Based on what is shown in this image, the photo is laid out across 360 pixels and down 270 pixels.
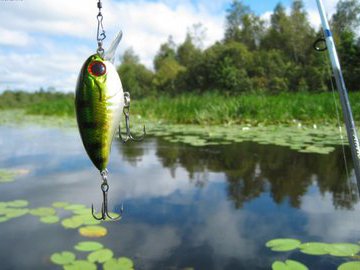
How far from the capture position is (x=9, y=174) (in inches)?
144

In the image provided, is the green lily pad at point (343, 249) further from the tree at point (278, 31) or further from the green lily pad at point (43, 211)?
the tree at point (278, 31)

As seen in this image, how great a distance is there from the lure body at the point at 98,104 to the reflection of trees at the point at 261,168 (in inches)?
77.4

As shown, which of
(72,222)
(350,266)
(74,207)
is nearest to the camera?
(350,266)

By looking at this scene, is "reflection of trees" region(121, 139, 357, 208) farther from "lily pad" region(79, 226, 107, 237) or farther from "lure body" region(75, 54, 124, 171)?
"lure body" region(75, 54, 124, 171)

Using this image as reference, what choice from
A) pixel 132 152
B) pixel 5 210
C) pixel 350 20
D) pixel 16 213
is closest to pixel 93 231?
pixel 16 213

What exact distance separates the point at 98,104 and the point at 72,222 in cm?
163

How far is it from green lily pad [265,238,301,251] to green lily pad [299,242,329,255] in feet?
0.13

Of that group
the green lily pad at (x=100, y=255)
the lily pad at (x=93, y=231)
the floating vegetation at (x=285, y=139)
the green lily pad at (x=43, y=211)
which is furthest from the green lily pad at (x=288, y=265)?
the floating vegetation at (x=285, y=139)

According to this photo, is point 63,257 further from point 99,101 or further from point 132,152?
point 132,152

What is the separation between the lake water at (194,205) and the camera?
1966mm

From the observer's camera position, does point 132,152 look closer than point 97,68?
No

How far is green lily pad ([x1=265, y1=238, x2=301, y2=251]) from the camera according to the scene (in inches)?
78.5

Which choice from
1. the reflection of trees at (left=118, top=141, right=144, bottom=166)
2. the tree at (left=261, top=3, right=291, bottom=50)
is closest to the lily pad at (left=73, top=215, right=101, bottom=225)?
the reflection of trees at (left=118, top=141, right=144, bottom=166)

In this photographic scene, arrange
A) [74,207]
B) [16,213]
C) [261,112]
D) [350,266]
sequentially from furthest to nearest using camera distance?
[261,112]
[74,207]
[16,213]
[350,266]
